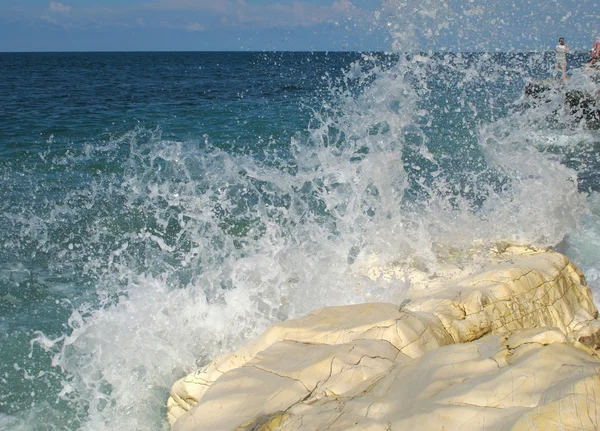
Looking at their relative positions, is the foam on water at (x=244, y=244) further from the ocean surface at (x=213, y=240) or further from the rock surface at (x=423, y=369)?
the rock surface at (x=423, y=369)

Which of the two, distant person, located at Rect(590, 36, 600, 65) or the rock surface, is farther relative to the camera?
distant person, located at Rect(590, 36, 600, 65)

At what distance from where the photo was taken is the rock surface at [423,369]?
7.50 feet

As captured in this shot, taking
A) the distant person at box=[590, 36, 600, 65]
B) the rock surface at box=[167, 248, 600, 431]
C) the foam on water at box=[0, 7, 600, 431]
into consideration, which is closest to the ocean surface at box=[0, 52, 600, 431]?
the foam on water at box=[0, 7, 600, 431]

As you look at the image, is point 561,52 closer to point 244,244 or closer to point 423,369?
point 244,244

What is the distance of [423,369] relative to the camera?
9.02 feet

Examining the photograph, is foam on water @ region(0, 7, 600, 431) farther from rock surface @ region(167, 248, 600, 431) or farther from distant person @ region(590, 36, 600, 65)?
distant person @ region(590, 36, 600, 65)

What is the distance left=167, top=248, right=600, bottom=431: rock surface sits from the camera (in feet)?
7.50

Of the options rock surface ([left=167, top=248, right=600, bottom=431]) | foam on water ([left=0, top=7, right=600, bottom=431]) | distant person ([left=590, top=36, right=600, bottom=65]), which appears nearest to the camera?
rock surface ([left=167, top=248, right=600, bottom=431])

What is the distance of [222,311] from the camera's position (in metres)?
4.77

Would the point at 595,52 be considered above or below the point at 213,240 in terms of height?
above

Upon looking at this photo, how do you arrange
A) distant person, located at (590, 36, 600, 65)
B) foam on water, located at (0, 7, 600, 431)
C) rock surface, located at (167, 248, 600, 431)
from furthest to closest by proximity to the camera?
distant person, located at (590, 36, 600, 65)
foam on water, located at (0, 7, 600, 431)
rock surface, located at (167, 248, 600, 431)

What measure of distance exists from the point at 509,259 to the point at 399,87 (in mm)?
2390

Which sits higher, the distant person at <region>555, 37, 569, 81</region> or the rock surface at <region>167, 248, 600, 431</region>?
the distant person at <region>555, 37, 569, 81</region>

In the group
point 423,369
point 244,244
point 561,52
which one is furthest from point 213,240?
point 561,52
